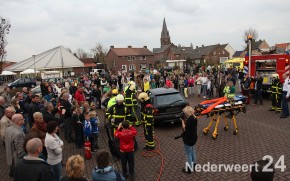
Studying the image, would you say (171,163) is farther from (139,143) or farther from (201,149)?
(139,143)

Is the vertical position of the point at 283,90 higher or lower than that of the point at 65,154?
higher

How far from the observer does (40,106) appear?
917 centimetres

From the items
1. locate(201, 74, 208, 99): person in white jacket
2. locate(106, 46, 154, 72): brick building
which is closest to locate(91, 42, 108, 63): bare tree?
locate(106, 46, 154, 72): brick building

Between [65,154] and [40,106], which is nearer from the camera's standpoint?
[65,154]

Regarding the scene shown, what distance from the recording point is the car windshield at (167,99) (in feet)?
33.5

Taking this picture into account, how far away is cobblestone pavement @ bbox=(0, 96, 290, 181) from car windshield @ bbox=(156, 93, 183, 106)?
3.78 feet

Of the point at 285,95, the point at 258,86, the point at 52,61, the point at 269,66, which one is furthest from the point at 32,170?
the point at 52,61

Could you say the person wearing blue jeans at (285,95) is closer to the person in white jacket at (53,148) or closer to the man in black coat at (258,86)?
the man in black coat at (258,86)

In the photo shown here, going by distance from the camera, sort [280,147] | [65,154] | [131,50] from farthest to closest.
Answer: [131,50] < [65,154] < [280,147]

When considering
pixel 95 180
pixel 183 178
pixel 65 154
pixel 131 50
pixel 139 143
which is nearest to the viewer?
pixel 95 180

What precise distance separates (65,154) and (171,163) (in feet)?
11.8

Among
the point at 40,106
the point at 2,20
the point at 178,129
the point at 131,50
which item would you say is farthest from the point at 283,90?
the point at 131,50

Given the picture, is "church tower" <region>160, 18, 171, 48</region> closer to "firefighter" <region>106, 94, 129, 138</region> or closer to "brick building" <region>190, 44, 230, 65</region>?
"brick building" <region>190, 44, 230, 65</region>

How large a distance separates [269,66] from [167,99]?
27.3 feet
